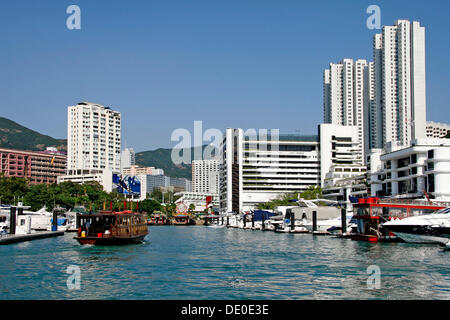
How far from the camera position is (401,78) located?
177 m

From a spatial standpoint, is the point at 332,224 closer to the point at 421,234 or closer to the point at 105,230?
the point at 421,234

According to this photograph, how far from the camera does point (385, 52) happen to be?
17800 cm

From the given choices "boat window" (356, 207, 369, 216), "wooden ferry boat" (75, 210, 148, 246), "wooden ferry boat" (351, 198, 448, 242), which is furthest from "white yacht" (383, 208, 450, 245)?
"wooden ferry boat" (75, 210, 148, 246)

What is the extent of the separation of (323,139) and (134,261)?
15833cm

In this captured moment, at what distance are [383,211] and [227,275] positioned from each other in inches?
1471

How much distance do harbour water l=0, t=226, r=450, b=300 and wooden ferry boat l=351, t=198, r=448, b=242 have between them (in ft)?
58.2

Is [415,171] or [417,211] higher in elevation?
[415,171]

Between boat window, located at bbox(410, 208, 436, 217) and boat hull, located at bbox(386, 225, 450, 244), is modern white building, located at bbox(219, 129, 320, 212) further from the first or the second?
boat hull, located at bbox(386, 225, 450, 244)

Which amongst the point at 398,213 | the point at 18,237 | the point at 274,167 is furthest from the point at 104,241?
the point at 274,167

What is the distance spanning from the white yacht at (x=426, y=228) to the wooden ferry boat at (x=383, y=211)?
24.8 feet

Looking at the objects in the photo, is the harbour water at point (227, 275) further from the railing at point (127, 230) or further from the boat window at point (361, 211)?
the boat window at point (361, 211)

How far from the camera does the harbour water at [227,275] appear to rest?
74.8 feet

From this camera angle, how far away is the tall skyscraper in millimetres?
174250
